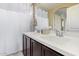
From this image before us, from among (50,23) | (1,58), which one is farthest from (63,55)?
(50,23)

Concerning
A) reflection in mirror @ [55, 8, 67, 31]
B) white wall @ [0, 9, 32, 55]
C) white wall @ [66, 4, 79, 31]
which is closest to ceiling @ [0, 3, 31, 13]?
white wall @ [0, 9, 32, 55]

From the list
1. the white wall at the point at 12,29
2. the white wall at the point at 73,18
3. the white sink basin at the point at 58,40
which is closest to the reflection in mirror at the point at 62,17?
the white wall at the point at 73,18

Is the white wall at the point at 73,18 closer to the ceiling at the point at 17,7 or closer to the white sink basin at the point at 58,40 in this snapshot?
the white sink basin at the point at 58,40

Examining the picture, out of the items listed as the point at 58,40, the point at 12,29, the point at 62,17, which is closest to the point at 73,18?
the point at 62,17

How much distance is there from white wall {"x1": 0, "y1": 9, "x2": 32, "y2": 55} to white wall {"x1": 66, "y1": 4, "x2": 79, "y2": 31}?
4.83 feet

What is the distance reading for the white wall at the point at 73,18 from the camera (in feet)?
5.43

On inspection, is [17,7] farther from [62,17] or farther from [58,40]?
[58,40]

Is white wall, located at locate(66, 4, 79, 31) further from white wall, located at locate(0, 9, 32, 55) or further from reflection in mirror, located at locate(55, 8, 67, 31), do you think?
white wall, located at locate(0, 9, 32, 55)

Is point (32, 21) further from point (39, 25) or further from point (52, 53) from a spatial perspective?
point (52, 53)

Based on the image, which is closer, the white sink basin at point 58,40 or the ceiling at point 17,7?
the white sink basin at point 58,40

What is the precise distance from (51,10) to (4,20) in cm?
125

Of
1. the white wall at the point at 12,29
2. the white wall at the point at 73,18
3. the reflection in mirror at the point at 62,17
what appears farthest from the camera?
the white wall at the point at 12,29

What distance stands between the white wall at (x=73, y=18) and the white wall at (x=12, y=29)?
58.0 inches

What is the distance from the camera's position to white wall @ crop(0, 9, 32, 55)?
268cm
